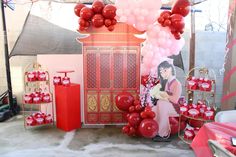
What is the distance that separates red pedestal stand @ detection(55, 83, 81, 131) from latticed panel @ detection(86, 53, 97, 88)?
24cm

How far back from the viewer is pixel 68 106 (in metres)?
4.09

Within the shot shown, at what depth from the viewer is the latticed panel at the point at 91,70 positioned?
13.8 feet

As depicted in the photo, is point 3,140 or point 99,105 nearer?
point 3,140

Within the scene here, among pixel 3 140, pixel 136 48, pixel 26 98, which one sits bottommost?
pixel 3 140

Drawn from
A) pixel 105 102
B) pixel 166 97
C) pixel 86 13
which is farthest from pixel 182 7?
pixel 105 102

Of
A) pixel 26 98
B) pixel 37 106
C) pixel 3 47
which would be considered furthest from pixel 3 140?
pixel 3 47

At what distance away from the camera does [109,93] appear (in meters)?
4.32

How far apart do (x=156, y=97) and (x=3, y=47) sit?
12.4 feet

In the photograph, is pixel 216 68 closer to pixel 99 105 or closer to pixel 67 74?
pixel 99 105

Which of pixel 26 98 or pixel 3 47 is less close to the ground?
pixel 3 47

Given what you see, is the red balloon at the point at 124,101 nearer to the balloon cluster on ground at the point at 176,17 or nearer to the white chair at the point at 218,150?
the balloon cluster on ground at the point at 176,17

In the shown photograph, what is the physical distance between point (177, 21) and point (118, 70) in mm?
1380

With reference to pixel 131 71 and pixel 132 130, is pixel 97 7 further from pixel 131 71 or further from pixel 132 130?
pixel 132 130

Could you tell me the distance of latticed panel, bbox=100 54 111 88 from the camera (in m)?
4.23
